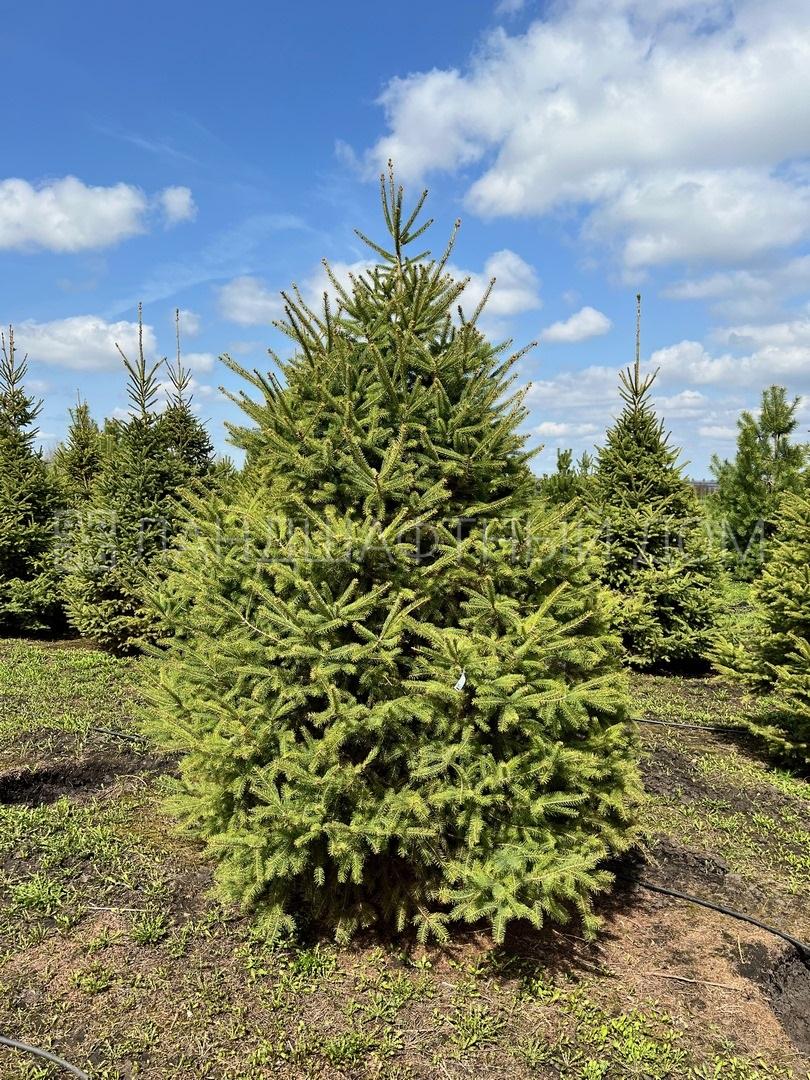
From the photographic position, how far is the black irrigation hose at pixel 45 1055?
2.54 m

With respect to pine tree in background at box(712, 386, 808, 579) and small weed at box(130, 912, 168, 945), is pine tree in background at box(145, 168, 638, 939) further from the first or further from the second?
pine tree in background at box(712, 386, 808, 579)

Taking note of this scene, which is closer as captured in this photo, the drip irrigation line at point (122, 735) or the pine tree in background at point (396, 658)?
the pine tree in background at point (396, 658)

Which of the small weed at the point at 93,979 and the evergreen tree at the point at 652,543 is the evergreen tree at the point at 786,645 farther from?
the small weed at the point at 93,979

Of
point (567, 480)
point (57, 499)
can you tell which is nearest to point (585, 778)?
point (567, 480)

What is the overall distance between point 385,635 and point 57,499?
9855mm

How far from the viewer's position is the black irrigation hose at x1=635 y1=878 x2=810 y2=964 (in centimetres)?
341

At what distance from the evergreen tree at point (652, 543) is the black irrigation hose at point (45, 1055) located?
22.4 feet

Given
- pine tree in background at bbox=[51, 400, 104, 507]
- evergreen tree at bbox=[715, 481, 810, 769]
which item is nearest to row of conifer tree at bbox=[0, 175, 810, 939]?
evergreen tree at bbox=[715, 481, 810, 769]

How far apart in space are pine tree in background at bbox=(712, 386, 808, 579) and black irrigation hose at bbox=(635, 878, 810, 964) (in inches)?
526

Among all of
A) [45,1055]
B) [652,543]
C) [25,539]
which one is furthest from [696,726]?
[25,539]

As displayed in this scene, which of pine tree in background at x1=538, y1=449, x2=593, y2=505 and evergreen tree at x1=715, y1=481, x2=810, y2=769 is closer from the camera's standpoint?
evergreen tree at x1=715, y1=481, x2=810, y2=769

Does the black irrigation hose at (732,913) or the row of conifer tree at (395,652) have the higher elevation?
the row of conifer tree at (395,652)

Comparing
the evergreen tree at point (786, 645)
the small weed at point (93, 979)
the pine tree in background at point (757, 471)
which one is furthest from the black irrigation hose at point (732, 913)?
the pine tree in background at point (757, 471)

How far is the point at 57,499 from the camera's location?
11.1 m
